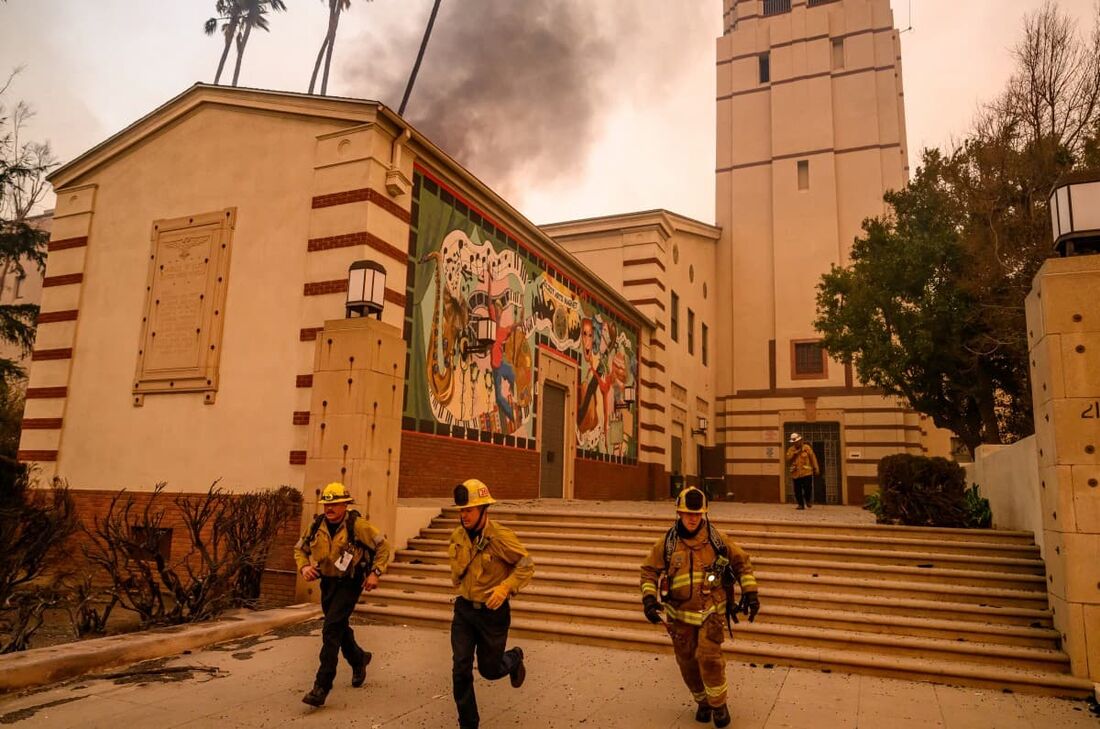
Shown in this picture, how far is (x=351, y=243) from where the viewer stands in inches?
473

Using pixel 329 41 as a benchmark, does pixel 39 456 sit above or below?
below

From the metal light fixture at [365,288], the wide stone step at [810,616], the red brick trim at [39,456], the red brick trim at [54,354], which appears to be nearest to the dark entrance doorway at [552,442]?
the metal light fixture at [365,288]

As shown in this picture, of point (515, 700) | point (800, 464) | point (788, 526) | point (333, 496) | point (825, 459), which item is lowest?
point (515, 700)

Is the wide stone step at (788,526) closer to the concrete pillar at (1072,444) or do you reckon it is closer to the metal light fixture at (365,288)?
the concrete pillar at (1072,444)

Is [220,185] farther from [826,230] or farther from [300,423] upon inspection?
[826,230]

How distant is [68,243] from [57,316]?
5.01 ft

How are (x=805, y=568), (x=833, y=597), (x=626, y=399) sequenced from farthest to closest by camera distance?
(x=626, y=399), (x=805, y=568), (x=833, y=597)

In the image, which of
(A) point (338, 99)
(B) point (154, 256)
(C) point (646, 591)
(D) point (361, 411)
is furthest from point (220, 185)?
(C) point (646, 591)

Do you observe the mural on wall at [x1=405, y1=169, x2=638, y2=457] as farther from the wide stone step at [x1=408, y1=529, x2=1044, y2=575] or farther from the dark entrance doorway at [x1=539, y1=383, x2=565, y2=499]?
the wide stone step at [x1=408, y1=529, x2=1044, y2=575]

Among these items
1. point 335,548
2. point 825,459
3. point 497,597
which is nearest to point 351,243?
point 335,548

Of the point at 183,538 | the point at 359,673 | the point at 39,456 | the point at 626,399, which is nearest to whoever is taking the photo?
the point at 359,673

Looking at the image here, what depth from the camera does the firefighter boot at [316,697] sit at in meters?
5.81

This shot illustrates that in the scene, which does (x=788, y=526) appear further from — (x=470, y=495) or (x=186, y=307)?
(x=186, y=307)

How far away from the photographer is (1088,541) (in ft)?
22.7
